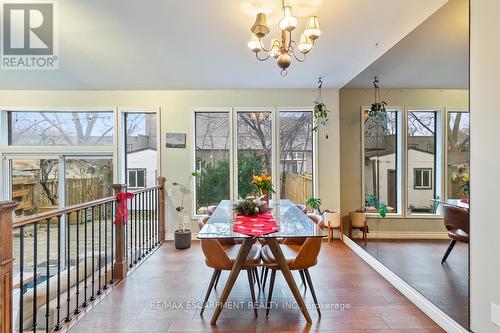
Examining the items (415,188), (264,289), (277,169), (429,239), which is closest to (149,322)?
(264,289)

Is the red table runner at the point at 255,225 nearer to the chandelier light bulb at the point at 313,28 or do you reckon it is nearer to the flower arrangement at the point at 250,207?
the flower arrangement at the point at 250,207

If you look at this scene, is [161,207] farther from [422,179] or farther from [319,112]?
[422,179]

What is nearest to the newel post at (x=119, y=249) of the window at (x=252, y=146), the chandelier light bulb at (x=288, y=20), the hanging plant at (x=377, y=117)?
the window at (x=252, y=146)

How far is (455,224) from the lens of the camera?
7.23ft

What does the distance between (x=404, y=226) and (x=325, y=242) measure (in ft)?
5.54

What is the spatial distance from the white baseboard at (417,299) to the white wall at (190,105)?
1.53 meters

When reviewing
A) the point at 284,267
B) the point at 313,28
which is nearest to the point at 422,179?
the point at 284,267

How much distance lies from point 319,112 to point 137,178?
3429mm

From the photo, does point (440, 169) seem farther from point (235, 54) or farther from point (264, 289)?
point (235, 54)

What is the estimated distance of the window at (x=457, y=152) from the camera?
205 cm

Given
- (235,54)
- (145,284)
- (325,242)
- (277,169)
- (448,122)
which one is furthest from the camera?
(277,169)

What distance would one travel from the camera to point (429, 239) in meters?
2.63

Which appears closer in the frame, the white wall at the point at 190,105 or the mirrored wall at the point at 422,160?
the mirrored wall at the point at 422,160

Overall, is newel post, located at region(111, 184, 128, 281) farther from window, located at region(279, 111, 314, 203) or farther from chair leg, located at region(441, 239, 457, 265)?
chair leg, located at region(441, 239, 457, 265)
